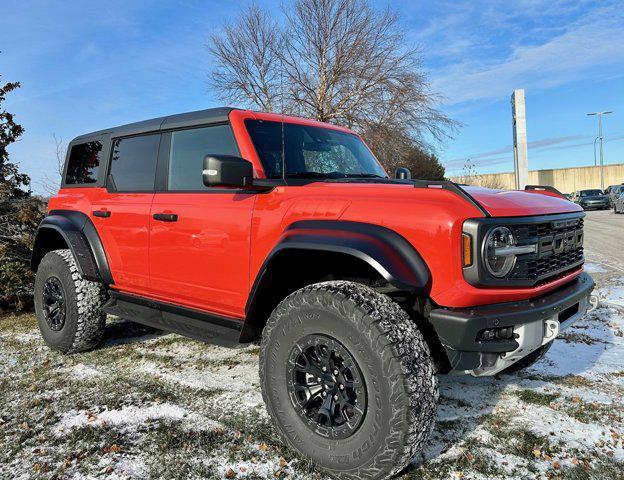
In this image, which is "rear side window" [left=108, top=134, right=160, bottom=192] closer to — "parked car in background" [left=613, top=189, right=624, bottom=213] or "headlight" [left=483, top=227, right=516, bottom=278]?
"headlight" [left=483, top=227, right=516, bottom=278]

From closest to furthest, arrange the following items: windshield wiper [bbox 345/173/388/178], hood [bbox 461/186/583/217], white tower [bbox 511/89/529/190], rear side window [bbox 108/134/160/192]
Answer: hood [bbox 461/186/583/217]
windshield wiper [bbox 345/173/388/178]
rear side window [bbox 108/134/160/192]
white tower [bbox 511/89/529/190]

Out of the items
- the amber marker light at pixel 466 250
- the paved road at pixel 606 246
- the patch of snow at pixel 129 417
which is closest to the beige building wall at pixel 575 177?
the paved road at pixel 606 246

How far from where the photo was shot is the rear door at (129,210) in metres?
3.70

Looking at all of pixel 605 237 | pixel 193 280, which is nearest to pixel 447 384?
pixel 193 280

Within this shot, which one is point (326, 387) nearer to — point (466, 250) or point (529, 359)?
point (466, 250)

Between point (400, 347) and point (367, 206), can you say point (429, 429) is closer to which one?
point (400, 347)

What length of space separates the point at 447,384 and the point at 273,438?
1.44m

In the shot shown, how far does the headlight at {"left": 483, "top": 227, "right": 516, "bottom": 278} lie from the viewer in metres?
2.26

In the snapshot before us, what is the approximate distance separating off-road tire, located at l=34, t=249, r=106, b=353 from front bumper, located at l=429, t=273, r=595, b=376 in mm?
3149

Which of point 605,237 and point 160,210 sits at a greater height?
point 160,210

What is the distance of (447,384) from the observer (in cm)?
350

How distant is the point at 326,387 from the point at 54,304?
3.22 metres

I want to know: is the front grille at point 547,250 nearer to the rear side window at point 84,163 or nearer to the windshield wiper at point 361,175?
the windshield wiper at point 361,175

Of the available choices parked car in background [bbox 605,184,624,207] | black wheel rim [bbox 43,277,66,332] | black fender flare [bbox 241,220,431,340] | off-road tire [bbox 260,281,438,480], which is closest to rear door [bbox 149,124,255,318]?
black fender flare [bbox 241,220,431,340]
